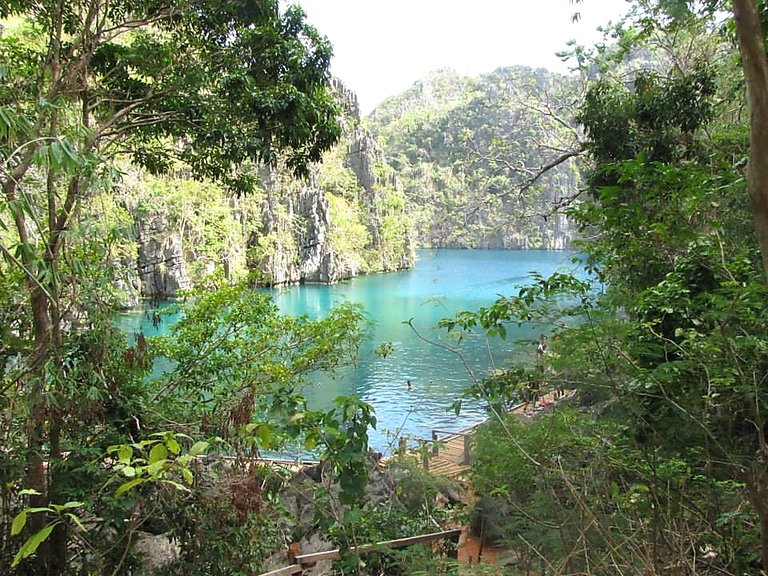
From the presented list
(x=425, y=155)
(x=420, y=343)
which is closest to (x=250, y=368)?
(x=420, y=343)

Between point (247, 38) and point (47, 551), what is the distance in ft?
11.7

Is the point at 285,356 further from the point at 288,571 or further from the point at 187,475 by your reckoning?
the point at 187,475

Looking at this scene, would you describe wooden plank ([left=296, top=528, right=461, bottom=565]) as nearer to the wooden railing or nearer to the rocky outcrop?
the wooden railing

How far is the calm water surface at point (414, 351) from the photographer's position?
38.1 feet

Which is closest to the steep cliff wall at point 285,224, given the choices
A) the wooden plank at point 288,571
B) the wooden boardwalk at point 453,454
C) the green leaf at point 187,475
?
the wooden plank at point 288,571

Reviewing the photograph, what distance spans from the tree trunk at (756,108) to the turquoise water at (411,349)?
4.90 ft

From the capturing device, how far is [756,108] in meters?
1.49

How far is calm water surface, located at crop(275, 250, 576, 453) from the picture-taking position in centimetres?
1161

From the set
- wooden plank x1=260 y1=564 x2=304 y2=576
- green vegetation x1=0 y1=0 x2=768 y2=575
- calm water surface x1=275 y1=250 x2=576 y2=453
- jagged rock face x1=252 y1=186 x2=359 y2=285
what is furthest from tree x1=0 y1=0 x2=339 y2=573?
jagged rock face x1=252 y1=186 x2=359 y2=285

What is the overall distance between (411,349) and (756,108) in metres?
16.8

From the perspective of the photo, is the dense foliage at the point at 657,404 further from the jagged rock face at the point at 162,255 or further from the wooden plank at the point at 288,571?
the jagged rock face at the point at 162,255

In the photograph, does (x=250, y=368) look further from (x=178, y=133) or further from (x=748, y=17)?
(x=748, y=17)

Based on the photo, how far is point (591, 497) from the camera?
108 inches

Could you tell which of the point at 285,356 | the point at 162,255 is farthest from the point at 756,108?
the point at 162,255
